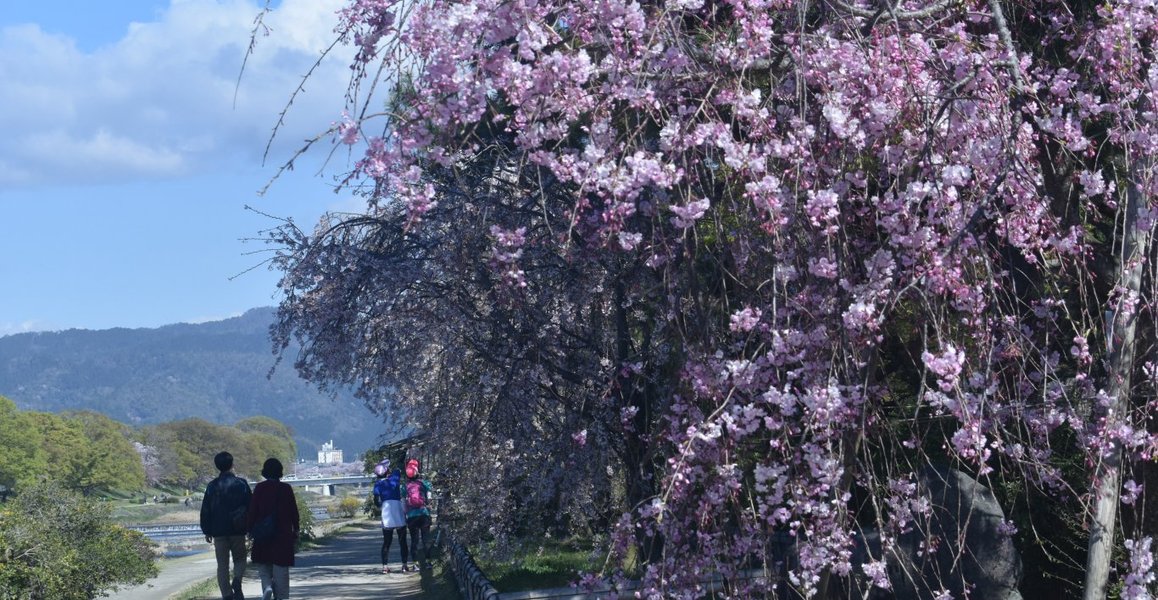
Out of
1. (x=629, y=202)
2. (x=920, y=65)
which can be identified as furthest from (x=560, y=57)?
(x=920, y=65)

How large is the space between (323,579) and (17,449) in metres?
100.0

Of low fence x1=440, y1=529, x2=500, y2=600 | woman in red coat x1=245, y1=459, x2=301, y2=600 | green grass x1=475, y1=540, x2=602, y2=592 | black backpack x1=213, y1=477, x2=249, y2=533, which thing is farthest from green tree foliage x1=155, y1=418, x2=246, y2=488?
woman in red coat x1=245, y1=459, x2=301, y2=600

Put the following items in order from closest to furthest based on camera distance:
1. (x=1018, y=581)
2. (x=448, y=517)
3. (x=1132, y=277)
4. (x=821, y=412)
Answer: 1. (x=821, y=412)
2. (x=1132, y=277)
3. (x=1018, y=581)
4. (x=448, y=517)

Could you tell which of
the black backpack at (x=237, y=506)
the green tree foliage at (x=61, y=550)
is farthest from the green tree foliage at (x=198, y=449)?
the black backpack at (x=237, y=506)

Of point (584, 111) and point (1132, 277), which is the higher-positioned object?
point (584, 111)

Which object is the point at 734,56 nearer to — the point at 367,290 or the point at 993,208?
the point at 993,208

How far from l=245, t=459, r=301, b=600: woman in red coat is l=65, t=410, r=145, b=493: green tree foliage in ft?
343

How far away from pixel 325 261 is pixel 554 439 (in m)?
2.18

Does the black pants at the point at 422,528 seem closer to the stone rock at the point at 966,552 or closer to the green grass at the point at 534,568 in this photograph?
the green grass at the point at 534,568

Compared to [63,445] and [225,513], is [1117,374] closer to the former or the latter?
[225,513]

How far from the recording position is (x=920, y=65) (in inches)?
240

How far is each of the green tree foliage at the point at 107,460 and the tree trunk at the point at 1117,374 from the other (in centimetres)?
11213

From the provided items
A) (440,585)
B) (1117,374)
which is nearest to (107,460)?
(440,585)

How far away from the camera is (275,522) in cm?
1179
